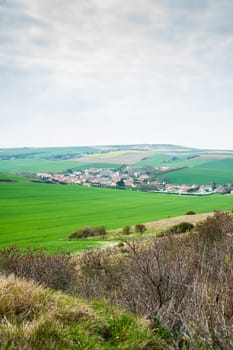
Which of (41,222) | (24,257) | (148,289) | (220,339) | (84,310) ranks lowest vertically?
(41,222)

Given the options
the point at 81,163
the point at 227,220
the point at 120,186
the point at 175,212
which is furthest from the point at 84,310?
the point at 81,163

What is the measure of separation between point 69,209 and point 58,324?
2943 inches

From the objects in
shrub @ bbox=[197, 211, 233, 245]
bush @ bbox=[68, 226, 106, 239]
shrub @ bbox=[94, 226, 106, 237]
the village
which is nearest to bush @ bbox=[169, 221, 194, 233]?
bush @ bbox=[68, 226, 106, 239]

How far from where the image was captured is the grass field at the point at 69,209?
53.8 metres

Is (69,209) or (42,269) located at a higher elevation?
(42,269)

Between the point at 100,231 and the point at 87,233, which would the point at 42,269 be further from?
the point at 87,233

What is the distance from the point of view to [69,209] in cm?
7862

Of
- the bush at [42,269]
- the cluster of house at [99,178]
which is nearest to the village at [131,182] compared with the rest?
the cluster of house at [99,178]

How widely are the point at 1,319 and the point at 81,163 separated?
195090 millimetres

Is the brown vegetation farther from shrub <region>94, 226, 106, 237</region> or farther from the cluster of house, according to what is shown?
the cluster of house

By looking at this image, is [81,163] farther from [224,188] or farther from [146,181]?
[224,188]

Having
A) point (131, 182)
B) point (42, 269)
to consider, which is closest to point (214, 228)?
point (42, 269)

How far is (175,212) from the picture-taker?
74500 mm

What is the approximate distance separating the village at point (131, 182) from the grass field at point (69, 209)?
678 inches
